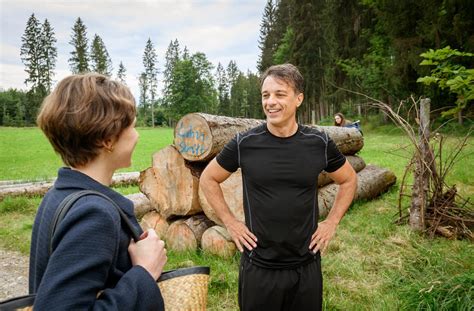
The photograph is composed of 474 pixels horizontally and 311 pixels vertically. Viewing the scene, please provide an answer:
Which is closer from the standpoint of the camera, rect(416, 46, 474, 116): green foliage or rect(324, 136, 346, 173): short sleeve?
rect(324, 136, 346, 173): short sleeve

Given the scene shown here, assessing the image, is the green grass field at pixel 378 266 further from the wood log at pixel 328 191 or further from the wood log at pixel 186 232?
the wood log at pixel 328 191

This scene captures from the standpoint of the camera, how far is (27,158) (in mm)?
18031

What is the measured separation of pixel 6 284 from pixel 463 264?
5.57 m

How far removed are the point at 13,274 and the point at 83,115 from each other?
483 centimetres

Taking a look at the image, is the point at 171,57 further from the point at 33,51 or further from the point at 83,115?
the point at 83,115

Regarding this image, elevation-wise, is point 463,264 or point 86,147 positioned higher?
A: point 86,147

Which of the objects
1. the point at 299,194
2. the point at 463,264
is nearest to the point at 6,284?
the point at 299,194

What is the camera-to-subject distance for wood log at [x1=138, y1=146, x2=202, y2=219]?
4734 mm

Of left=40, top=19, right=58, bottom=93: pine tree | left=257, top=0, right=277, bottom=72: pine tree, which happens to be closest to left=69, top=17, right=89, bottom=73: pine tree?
left=40, top=19, right=58, bottom=93: pine tree

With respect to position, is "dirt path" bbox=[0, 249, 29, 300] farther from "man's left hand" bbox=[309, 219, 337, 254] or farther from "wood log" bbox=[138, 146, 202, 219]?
"man's left hand" bbox=[309, 219, 337, 254]

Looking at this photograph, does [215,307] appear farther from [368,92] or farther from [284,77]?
[368,92]

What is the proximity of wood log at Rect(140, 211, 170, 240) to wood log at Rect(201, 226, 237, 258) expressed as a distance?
0.81 metres

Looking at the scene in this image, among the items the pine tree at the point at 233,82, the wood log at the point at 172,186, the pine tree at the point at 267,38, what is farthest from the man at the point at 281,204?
the pine tree at the point at 233,82

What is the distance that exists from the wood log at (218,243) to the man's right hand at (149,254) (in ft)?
10.7
